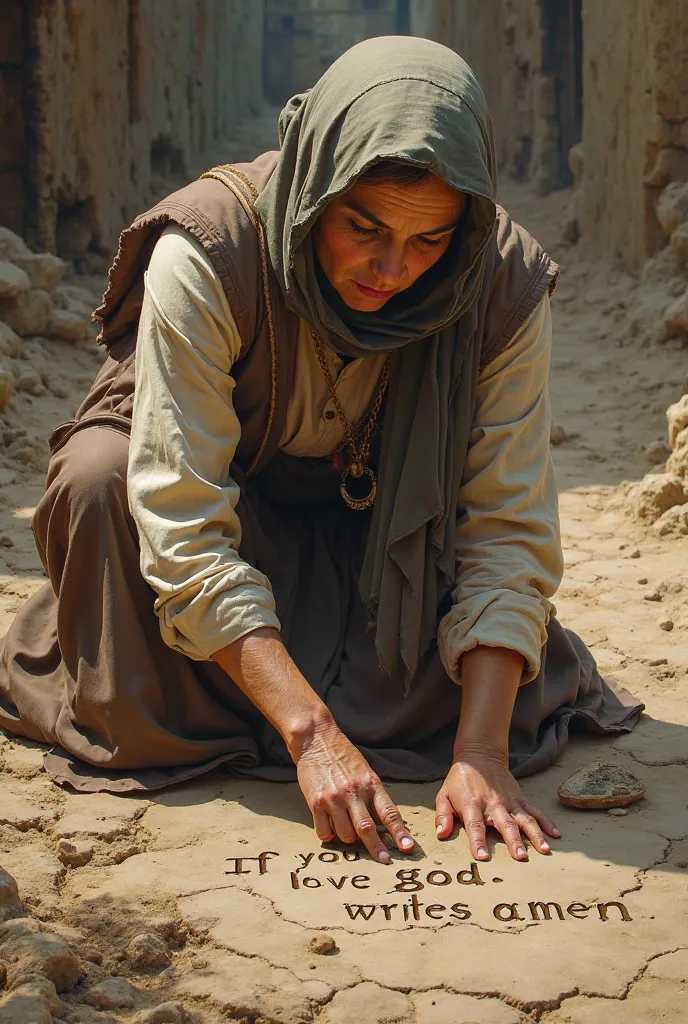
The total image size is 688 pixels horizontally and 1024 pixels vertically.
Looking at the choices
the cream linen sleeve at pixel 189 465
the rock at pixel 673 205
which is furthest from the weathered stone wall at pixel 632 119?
the cream linen sleeve at pixel 189 465

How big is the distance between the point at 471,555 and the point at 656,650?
93cm

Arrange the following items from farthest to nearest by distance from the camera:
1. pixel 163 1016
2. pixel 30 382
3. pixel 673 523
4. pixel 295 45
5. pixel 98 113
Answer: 1. pixel 295 45
2. pixel 98 113
3. pixel 30 382
4. pixel 673 523
5. pixel 163 1016

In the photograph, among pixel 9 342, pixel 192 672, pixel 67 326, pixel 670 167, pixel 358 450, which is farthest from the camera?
pixel 670 167

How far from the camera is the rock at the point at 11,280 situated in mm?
6064

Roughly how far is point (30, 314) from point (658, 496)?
10.5 feet

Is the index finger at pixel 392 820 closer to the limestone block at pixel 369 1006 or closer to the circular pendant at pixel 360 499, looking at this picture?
the limestone block at pixel 369 1006

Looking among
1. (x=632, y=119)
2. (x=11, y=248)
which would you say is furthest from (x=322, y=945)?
(x=632, y=119)

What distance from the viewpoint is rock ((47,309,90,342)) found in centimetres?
649

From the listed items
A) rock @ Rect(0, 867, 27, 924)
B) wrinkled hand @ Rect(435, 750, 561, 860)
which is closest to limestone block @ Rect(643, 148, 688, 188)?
wrinkled hand @ Rect(435, 750, 561, 860)

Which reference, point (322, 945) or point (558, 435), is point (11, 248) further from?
point (322, 945)

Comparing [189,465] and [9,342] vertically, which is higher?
[189,465]

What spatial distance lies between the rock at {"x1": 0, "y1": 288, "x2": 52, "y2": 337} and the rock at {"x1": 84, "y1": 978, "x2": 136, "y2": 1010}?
4.68m

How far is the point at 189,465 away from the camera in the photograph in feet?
8.49

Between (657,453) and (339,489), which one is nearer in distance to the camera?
(339,489)
